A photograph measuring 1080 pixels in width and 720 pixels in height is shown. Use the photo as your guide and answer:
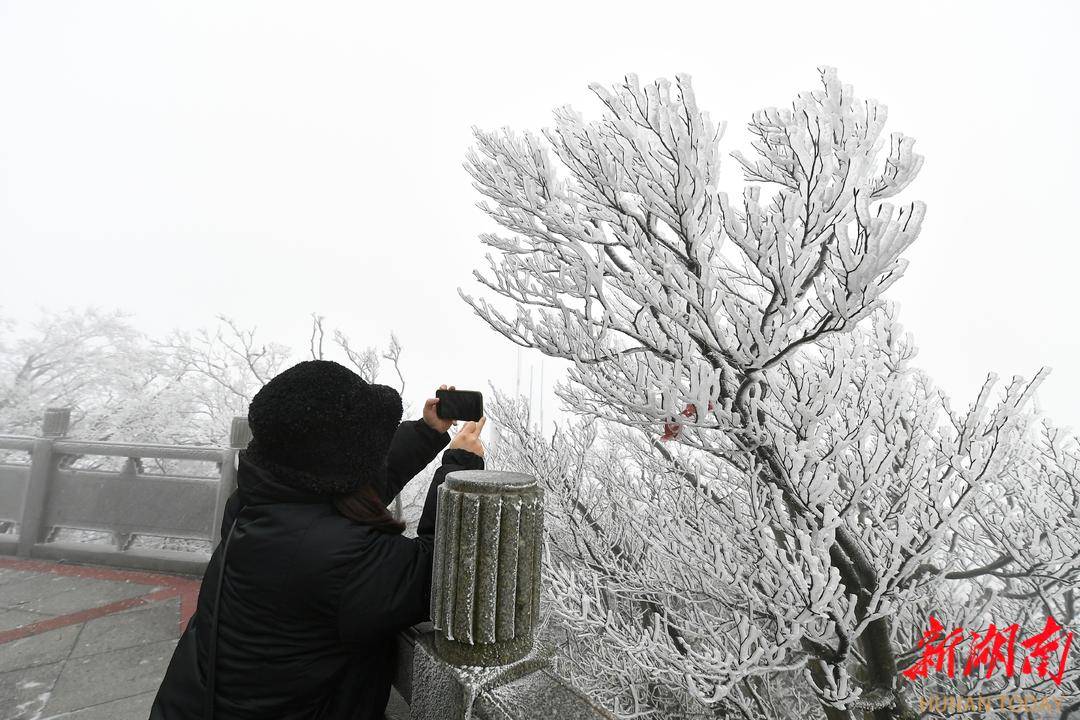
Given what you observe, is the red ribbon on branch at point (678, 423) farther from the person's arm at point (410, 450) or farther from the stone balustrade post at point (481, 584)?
the stone balustrade post at point (481, 584)

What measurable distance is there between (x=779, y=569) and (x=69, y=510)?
7.58 metres

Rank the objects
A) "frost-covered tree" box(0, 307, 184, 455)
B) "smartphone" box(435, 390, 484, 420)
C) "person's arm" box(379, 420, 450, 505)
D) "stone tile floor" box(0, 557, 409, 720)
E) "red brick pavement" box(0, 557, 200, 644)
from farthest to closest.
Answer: "frost-covered tree" box(0, 307, 184, 455) → "red brick pavement" box(0, 557, 200, 644) → "stone tile floor" box(0, 557, 409, 720) → "person's arm" box(379, 420, 450, 505) → "smartphone" box(435, 390, 484, 420)

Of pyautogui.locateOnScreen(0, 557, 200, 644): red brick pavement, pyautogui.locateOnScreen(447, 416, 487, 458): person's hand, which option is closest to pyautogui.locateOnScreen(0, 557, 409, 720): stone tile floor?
pyautogui.locateOnScreen(0, 557, 200, 644): red brick pavement

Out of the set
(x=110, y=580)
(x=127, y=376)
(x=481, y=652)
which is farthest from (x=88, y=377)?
(x=481, y=652)

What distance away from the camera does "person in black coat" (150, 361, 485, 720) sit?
1205mm

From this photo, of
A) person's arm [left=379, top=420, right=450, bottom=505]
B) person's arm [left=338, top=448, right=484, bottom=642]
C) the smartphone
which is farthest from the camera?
person's arm [left=379, top=420, right=450, bottom=505]

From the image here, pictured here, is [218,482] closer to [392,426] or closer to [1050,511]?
[392,426]

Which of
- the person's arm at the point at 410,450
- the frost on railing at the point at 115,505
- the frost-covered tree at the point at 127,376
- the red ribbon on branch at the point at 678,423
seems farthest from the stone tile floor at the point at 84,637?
the frost-covered tree at the point at 127,376

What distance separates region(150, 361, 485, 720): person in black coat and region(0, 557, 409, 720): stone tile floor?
2.37ft

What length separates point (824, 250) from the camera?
2.93 m

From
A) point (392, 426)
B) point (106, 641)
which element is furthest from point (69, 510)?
point (392, 426)

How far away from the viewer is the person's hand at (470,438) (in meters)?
Result: 1.66

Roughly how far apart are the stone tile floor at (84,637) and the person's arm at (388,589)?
34.2 inches

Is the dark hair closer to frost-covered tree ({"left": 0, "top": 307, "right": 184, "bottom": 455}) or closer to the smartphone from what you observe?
the smartphone
